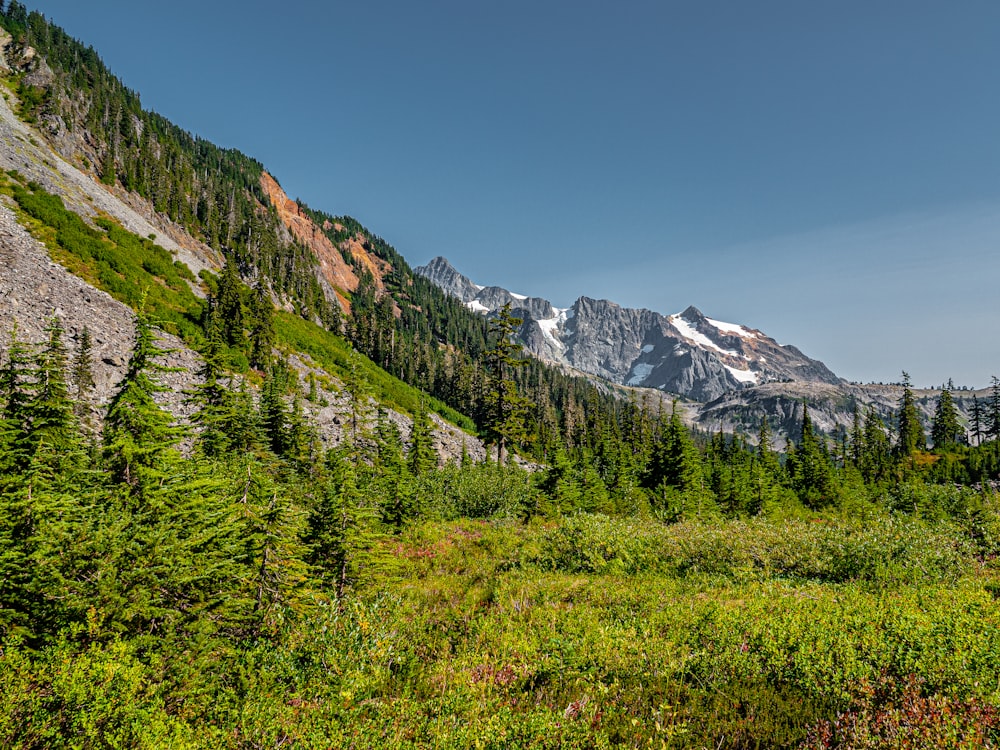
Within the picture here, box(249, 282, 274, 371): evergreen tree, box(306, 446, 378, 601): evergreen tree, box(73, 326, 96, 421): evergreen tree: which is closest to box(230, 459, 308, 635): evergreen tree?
box(306, 446, 378, 601): evergreen tree

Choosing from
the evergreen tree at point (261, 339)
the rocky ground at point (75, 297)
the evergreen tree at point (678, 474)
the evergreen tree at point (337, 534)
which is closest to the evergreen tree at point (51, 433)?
the rocky ground at point (75, 297)

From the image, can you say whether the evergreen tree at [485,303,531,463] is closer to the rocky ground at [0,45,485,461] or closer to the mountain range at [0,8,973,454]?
the mountain range at [0,8,973,454]

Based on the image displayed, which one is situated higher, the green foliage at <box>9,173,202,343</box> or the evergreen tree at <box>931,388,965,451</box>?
the green foliage at <box>9,173,202,343</box>

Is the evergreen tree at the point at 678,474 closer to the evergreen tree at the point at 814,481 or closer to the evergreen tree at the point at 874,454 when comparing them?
the evergreen tree at the point at 814,481

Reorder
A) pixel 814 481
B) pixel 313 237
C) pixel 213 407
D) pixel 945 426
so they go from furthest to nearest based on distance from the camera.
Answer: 1. pixel 313 237
2. pixel 945 426
3. pixel 814 481
4. pixel 213 407

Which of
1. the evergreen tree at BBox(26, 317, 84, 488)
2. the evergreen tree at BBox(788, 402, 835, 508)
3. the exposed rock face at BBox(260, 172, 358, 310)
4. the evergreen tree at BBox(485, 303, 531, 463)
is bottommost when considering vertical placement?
the evergreen tree at BBox(788, 402, 835, 508)

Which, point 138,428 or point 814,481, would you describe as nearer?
point 138,428

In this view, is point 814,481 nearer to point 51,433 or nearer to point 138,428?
point 138,428

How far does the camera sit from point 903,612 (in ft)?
25.4

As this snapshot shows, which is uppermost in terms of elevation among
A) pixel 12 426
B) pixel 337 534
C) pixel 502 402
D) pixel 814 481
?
pixel 502 402

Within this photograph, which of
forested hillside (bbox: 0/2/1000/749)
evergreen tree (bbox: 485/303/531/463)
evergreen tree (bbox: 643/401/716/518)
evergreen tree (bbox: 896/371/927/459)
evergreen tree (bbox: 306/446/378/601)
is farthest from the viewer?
evergreen tree (bbox: 896/371/927/459)

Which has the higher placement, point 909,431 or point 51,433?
point 909,431

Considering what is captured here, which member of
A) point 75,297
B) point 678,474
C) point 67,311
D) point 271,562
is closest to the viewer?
point 271,562

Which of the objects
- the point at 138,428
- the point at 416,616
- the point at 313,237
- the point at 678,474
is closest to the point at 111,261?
the point at 138,428
